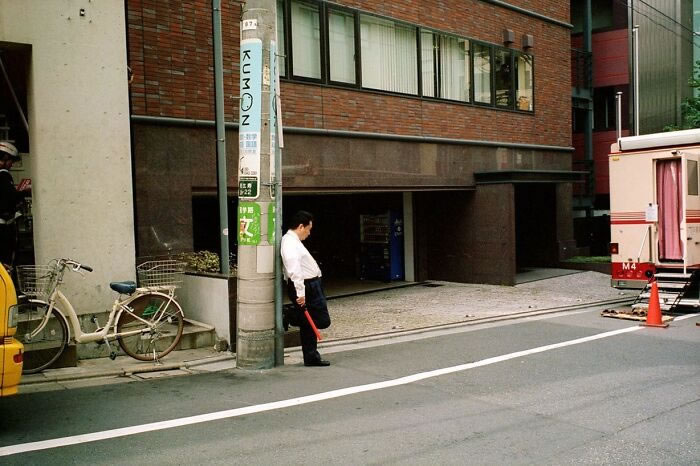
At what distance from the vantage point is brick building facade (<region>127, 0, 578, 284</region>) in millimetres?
11047

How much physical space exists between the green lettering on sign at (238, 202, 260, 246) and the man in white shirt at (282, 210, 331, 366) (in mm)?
394

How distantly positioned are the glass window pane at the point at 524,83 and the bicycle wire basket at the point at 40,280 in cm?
1457

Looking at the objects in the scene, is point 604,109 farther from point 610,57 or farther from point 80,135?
point 80,135

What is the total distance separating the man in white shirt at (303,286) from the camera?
807 cm

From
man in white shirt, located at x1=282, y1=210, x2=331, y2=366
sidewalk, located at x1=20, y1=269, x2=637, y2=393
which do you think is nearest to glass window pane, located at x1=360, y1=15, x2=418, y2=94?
sidewalk, located at x1=20, y1=269, x2=637, y2=393

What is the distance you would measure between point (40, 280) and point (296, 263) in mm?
2925

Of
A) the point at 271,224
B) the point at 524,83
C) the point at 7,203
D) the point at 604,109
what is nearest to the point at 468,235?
A: the point at 524,83

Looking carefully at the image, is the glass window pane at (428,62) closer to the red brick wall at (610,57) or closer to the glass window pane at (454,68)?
the glass window pane at (454,68)

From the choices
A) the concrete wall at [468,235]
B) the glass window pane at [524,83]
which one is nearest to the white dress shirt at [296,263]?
the concrete wall at [468,235]

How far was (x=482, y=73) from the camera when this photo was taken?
1798cm

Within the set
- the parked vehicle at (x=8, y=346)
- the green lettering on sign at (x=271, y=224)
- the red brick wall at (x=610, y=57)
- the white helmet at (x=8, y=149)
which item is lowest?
the parked vehicle at (x=8, y=346)

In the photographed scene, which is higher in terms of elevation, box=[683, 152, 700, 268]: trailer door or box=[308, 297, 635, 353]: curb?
box=[683, 152, 700, 268]: trailer door

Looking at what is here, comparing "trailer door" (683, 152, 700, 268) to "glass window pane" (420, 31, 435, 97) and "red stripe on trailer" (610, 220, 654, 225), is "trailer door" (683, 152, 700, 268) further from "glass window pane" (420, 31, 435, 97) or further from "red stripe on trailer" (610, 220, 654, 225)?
"glass window pane" (420, 31, 435, 97)

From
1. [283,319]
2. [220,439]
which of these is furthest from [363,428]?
[283,319]
